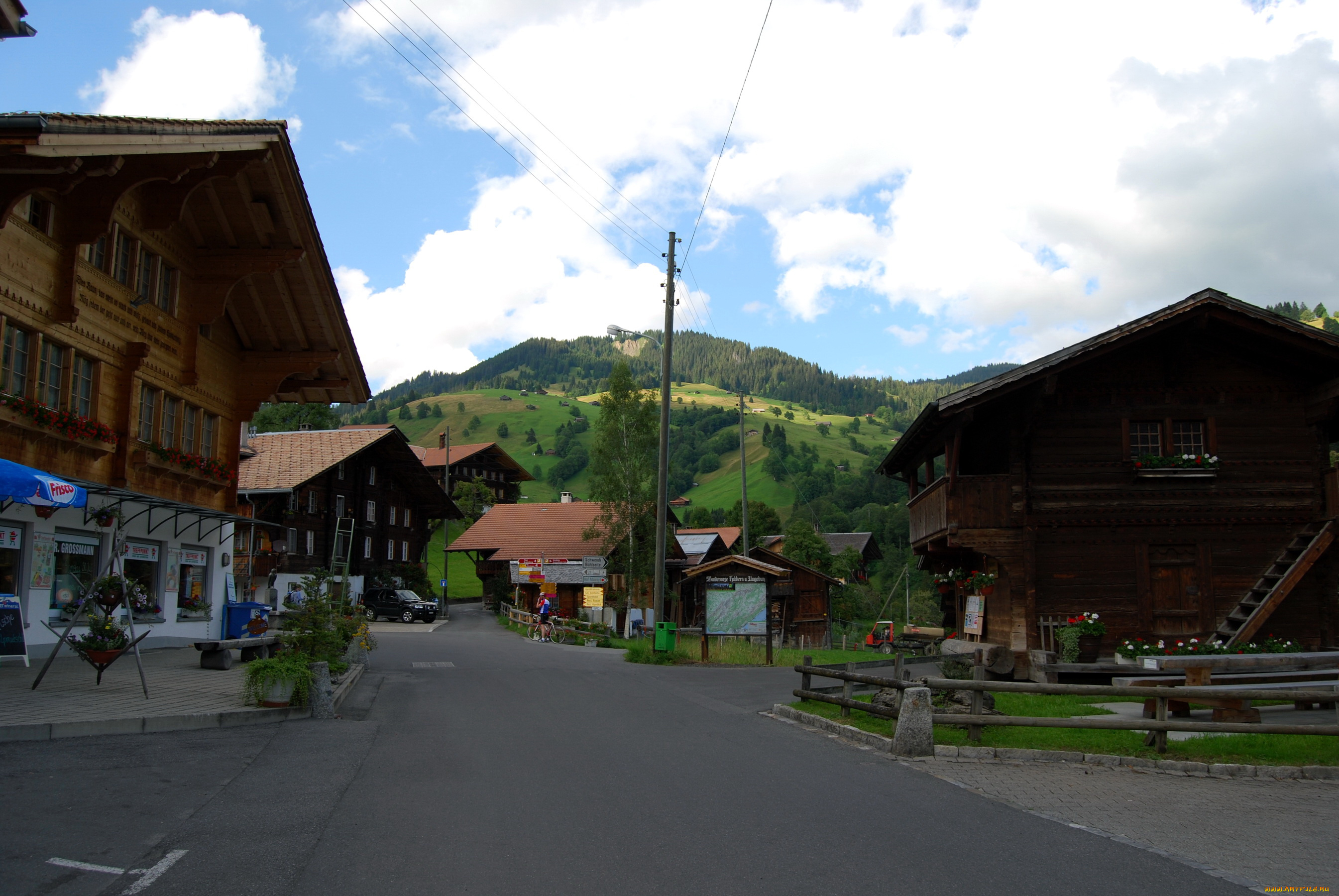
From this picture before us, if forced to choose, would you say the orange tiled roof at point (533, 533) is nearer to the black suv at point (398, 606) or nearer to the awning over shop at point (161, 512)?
the black suv at point (398, 606)

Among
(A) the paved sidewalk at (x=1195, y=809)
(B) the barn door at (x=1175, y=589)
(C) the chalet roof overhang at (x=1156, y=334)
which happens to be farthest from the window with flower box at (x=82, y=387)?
(B) the barn door at (x=1175, y=589)

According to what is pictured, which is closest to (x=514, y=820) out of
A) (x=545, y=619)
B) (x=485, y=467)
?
(x=545, y=619)

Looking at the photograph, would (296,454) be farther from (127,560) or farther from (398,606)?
(127,560)

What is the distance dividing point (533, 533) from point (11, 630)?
46.0 m

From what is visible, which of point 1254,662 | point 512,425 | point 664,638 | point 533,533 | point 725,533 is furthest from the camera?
point 512,425

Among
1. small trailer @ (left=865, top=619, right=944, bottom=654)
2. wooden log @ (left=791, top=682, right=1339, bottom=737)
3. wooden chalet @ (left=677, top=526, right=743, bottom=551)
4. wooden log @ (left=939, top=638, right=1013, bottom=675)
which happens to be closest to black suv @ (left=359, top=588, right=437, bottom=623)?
small trailer @ (left=865, top=619, right=944, bottom=654)

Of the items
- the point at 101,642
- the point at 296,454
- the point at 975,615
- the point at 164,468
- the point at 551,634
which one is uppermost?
the point at 296,454

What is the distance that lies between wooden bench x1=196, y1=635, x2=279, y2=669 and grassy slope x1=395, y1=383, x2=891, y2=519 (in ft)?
271

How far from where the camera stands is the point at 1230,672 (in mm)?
12992

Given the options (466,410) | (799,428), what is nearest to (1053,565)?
(799,428)

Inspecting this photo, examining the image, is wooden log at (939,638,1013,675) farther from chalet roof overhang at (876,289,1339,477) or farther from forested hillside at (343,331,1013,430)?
forested hillside at (343,331,1013,430)

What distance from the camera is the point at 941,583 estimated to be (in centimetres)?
2609

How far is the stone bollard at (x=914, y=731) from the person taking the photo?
10750 millimetres

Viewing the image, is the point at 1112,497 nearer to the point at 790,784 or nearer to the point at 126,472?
the point at 790,784
